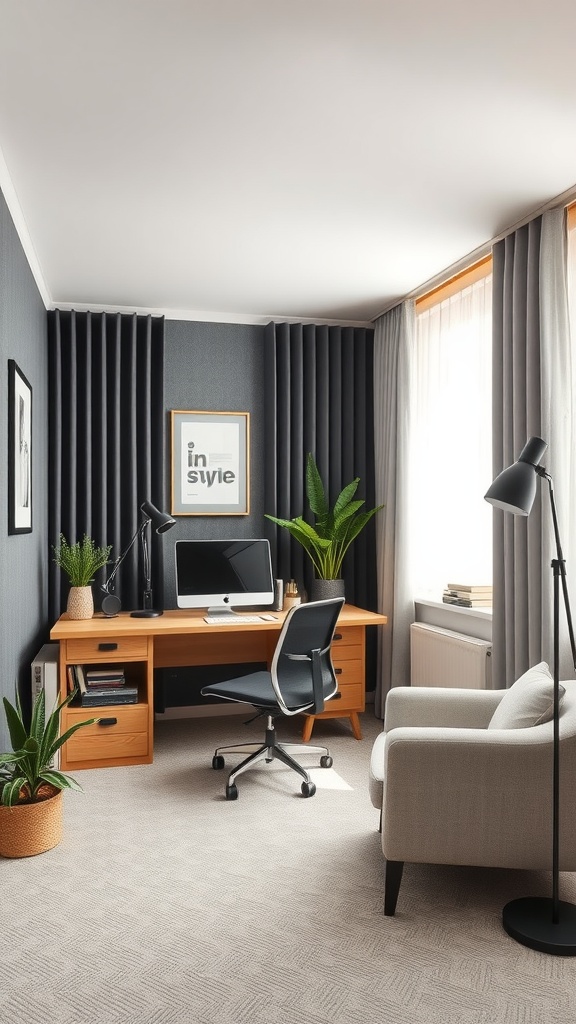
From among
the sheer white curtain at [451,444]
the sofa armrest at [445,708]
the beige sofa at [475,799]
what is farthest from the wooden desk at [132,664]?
the beige sofa at [475,799]

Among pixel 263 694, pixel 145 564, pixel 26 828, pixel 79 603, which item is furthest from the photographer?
pixel 145 564

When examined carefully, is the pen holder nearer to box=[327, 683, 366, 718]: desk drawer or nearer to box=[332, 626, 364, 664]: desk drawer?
box=[332, 626, 364, 664]: desk drawer

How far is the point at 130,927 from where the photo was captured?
2285mm

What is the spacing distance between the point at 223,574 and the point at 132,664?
0.73m

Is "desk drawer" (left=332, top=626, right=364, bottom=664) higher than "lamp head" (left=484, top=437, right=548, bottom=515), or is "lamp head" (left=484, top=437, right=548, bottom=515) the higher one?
"lamp head" (left=484, top=437, right=548, bottom=515)

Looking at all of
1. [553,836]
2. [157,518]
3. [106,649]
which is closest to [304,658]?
[106,649]

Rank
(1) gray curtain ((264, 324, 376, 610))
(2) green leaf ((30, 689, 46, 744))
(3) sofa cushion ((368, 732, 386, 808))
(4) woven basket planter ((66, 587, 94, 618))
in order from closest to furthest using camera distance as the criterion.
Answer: (3) sofa cushion ((368, 732, 386, 808)), (2) green leaf ((30, 689, 46, 744)), (4) woven basket planter ((66, 587, 94, 618)), (1) gray curtain ((264, 324, 376, 610))

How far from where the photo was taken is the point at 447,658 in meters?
4.03

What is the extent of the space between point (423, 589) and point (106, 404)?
87.1 inches

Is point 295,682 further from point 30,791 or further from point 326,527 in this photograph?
point 326,527

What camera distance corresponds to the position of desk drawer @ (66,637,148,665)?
3.79 meters

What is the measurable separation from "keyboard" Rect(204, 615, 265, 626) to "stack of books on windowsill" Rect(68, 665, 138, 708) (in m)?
0.54

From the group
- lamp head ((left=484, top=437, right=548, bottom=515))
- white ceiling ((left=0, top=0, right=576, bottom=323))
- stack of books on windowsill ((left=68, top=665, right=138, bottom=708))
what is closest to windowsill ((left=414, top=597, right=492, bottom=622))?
lamp head ((left=484, top=437, right=548, bottom=515))

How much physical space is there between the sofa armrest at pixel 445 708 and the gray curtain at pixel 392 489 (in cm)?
156
